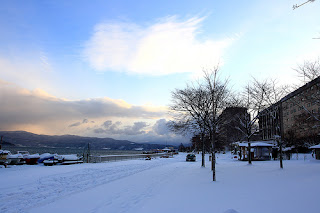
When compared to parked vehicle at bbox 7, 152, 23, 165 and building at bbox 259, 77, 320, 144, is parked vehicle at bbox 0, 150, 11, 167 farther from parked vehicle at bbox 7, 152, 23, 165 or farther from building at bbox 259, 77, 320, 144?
building at bbox 259, 77, 320, 144

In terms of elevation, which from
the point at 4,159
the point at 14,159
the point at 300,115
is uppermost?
the point at 300,115

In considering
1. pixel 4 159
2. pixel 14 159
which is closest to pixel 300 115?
pixel 4 159

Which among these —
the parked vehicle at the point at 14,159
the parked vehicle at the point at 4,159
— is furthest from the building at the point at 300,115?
the parked vehicle at the point at 14,159

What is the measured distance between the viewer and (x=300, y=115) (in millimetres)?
26500

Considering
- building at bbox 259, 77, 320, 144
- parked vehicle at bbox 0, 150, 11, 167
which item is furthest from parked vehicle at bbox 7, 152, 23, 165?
building at bbox 259, 77, 320, 144

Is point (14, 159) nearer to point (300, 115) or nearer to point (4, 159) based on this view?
point (4, 159)

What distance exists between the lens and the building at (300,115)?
1881 centimetres

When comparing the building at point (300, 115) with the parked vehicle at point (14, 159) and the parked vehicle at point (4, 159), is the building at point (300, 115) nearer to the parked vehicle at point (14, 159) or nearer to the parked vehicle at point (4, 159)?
the parked vehicle at point (4, 159)

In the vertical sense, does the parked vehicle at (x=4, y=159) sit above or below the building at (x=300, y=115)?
below

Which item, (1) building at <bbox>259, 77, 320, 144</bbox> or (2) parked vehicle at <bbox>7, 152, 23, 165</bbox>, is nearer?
(1) building at <bbox>259, 77, 320, 144</bbox>

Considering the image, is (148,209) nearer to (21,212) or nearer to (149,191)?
(149,191)

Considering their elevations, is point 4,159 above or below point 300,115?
below

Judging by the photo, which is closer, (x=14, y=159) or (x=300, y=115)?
(x=300, y=115)

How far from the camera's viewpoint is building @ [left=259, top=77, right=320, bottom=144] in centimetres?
1881
